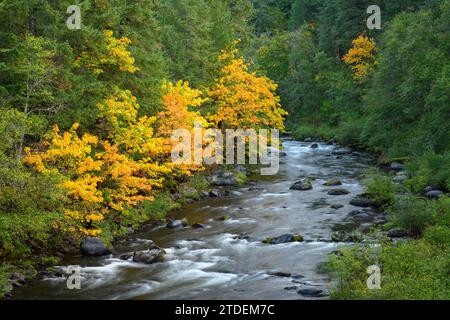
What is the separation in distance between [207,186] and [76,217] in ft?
41.4

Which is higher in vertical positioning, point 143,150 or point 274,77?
point 274,77

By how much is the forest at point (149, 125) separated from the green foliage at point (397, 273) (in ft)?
0.14

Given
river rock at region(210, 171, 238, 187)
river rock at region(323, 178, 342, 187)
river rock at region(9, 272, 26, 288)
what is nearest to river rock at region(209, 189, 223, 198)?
river rock at region(210, 171, 238, 187)

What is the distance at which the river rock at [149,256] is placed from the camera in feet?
61.4

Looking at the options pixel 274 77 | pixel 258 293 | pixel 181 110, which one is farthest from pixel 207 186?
pixel 274 77

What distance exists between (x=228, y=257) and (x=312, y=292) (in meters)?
4.79

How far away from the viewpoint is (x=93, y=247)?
1958cm

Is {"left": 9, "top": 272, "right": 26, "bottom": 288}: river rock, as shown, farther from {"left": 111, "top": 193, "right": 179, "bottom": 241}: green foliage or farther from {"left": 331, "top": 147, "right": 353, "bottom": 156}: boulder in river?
{"left": 331, "top": 147, "right": 353, "bottom": 156}: boulder in river

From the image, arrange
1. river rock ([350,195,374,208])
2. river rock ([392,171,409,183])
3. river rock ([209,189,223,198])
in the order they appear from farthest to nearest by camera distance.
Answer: river rock ([392,171,409,183]), river rock ([209,189,223,198]), river rock ([350,195,374,208])

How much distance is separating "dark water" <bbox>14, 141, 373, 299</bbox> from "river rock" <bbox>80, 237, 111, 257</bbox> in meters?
0.37

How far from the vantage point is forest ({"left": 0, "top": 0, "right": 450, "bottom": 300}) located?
16.8m
